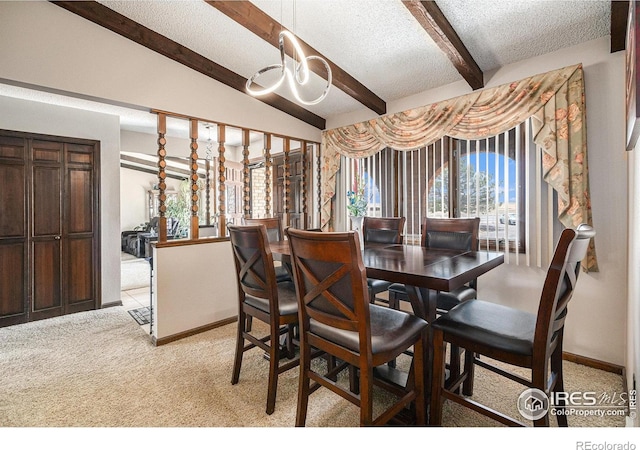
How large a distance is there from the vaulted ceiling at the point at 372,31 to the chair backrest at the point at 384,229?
137cm

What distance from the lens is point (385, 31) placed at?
2.40m

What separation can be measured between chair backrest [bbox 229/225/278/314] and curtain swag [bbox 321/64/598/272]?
2122 millimetres

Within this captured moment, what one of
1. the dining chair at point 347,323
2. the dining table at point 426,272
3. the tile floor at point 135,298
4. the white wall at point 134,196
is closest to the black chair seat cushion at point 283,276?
the dining table at point 426,272

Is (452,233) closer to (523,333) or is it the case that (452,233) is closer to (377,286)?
(377,286)

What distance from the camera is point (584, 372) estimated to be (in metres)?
2.26

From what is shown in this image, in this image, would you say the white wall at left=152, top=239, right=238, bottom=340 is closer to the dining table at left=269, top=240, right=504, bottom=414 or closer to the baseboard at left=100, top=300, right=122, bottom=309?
the dining table at left=269, top=240, right=504, bottom=414

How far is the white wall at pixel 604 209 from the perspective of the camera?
2.22m

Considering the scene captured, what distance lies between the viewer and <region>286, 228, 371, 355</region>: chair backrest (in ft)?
4.22

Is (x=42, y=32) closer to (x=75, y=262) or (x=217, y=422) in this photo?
(x=75, y=262)

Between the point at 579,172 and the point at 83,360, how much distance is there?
408 centimetres

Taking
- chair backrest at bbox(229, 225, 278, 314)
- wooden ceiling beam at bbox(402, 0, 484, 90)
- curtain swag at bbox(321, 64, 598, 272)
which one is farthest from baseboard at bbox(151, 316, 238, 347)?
wooden ceiling beam at bbox(402, 0, 484, 90)

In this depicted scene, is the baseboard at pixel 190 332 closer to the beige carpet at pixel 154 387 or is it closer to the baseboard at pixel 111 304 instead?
the beige carpet at pixel 154 387

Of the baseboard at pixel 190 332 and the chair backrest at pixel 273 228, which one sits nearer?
the baseboard at pixel 190 332
